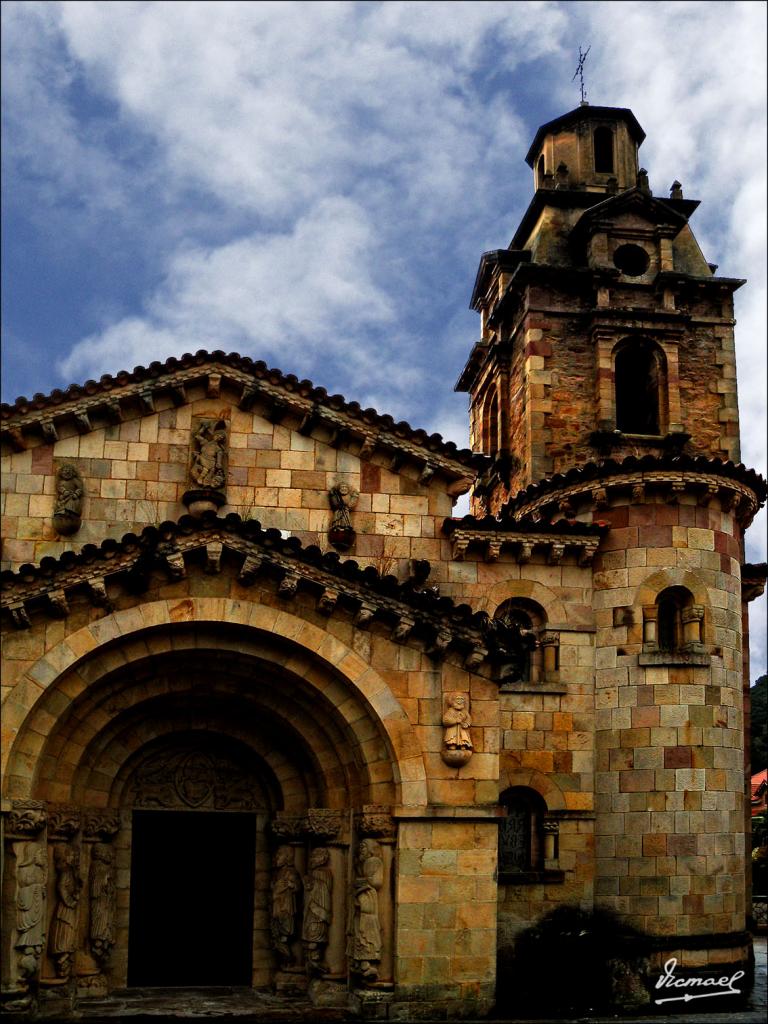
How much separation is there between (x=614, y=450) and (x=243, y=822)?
11.1 meters

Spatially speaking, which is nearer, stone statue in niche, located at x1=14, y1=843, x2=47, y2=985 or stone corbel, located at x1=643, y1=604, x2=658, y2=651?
stone statue in niche, located at x1=14, y1=843, x2=47, y2=985

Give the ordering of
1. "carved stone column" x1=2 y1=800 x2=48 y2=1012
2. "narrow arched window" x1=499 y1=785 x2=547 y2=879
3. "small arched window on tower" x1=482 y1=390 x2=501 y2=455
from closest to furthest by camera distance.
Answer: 1. "carved stone column" x1=2 y1=800 x2=48 y2=1012
2. "narrow arched window" x1=499 y1=785 x2=547 y2=879
3. "small arched window on tower" x1=482 y1=390 x2=501 y2=455

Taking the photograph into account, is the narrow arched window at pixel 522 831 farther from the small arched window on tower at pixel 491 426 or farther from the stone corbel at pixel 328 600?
the small arched window on tower at pixel 491 426

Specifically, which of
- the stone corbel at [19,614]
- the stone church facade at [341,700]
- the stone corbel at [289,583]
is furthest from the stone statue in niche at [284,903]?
the stone corbel at [19,614]

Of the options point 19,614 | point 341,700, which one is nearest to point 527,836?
point 341,700

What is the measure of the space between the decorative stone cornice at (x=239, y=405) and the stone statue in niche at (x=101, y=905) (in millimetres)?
7007

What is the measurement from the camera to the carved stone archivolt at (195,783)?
2011cm

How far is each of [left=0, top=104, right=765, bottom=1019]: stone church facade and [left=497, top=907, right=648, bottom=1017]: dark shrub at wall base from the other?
119 millimetres

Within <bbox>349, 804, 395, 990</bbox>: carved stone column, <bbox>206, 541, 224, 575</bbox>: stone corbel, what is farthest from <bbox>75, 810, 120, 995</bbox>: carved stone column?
<bbox>206, 541, 224, 575</bbox>: stone corbel

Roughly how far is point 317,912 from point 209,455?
7.82 m

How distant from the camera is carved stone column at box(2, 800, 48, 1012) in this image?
1688 cm

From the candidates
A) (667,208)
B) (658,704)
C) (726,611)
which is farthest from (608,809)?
(667,208)

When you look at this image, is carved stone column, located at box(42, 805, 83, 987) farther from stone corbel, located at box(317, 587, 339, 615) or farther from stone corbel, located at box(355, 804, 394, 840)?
stone corbel, located at box(317, 587, 339, 615)

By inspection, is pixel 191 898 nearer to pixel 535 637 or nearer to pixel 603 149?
pixel 535 637
